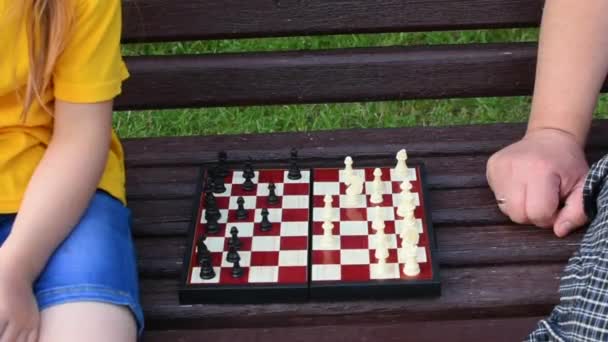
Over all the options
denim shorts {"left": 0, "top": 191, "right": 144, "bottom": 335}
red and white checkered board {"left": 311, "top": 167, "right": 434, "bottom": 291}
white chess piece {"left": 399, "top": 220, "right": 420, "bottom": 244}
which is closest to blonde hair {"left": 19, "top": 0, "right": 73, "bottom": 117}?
denim shorts {"left": 0, "top": 191, "right": 144, "bottom": 335}

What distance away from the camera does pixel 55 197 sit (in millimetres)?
1614

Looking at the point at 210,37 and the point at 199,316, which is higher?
the point at 210,37

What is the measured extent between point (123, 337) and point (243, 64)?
0.84 m

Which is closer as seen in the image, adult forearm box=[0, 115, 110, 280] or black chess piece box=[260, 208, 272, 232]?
adult forearm box=[0, 115, 110, 280]

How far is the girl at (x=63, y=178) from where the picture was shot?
1.51 metres

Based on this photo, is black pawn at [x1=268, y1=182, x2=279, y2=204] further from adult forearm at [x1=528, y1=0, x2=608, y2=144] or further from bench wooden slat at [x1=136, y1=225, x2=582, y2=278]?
adult forearm at [x1=528, y1=0, x2=608, y2=144]

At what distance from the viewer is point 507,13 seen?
2.16m

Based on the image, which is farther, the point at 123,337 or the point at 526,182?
the point at 526,182

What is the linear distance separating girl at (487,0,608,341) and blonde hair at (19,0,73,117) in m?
0.80

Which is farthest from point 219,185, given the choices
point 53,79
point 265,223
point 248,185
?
point 53,79

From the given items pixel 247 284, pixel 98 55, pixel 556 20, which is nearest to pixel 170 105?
pixel 98 55

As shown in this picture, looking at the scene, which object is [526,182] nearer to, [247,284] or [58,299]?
[247,284]

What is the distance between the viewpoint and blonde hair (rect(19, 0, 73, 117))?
64.2 inches

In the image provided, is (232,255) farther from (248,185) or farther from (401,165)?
(401,165)
